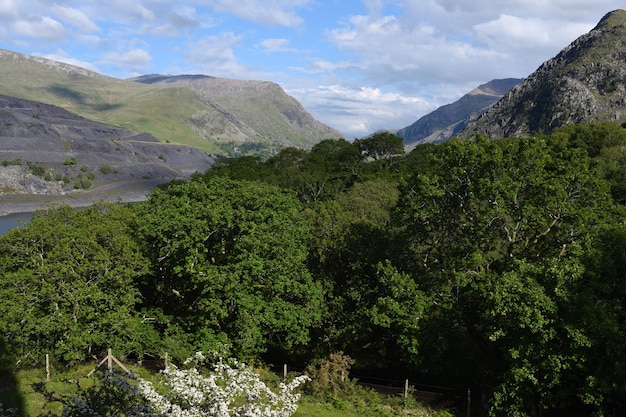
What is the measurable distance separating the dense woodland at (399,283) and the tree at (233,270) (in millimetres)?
118

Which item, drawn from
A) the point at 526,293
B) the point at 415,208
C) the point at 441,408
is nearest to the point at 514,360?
the point at 526,293

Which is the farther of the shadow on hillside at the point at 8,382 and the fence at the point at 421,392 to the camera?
the fence at the point at 421,392

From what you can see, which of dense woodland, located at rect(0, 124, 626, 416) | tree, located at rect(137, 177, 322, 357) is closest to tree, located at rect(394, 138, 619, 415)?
dense woodland, located at rect(0, 124, 626, 416)

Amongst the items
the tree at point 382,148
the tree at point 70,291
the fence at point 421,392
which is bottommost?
the fence at point 421,392

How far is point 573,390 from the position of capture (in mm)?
21234

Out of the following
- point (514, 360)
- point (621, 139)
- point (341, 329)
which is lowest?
point (341, 329)

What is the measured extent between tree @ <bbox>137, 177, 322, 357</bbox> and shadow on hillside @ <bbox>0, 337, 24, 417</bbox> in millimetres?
8665

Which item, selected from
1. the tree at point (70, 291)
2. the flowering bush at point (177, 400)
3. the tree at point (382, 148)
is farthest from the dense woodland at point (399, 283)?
the tree at point (382, 148)

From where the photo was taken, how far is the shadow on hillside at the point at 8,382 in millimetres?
21062

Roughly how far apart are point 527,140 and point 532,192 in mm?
2968

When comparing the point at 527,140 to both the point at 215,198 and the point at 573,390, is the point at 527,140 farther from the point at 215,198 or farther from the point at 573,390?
the point at 215,198

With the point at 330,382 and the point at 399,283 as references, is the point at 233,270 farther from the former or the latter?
the point at 399,283

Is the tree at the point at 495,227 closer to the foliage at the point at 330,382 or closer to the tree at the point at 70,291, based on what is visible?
the foliage at the point at 330,382

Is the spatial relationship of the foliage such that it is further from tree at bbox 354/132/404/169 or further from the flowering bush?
tree at bbox 354/132/404/169
